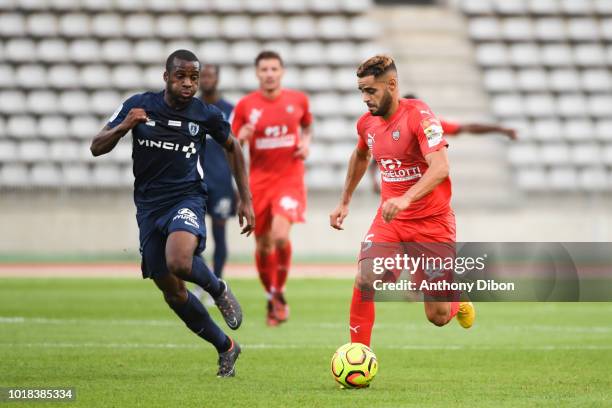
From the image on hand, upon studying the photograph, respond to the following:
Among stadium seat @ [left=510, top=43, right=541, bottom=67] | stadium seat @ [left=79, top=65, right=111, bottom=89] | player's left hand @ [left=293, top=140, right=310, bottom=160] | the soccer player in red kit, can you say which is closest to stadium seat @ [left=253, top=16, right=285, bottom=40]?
stadium seat @ [left=79, top=65, right=111, bottom=89]

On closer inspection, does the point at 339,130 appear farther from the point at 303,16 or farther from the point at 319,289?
the point at 319,289

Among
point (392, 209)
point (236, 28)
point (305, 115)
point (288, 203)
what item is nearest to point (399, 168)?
point (392, 209)

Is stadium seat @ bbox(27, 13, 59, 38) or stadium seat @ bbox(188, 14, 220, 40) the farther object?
stadium seat @ bbox(188, 14, 220, 40)

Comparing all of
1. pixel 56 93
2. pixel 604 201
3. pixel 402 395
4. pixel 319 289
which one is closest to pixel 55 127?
pixel 56 93

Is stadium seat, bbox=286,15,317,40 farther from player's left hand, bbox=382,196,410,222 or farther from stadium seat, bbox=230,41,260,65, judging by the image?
player's left hand, bbox=382,196,410,222

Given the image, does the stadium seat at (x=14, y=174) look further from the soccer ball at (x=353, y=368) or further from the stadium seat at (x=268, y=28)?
the soccer ball at (x=353, y=368)

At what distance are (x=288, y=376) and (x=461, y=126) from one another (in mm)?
4982

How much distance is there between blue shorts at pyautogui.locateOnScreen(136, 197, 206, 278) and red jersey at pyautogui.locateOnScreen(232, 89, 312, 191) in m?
4.23

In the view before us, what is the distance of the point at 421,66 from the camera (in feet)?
88.4

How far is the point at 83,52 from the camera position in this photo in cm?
2503

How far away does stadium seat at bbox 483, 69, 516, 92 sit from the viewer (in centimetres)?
2636

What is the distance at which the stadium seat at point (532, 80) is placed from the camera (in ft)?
86.8

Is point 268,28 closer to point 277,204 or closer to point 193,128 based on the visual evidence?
point 277,204

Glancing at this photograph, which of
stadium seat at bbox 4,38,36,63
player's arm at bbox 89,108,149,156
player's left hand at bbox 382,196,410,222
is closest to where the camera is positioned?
Result: player's left hand at bbox 382,196,410,222
